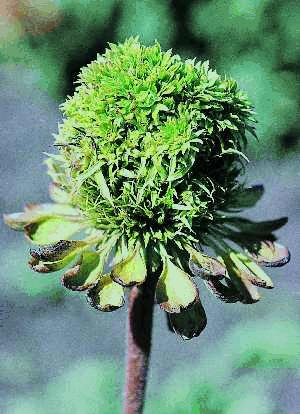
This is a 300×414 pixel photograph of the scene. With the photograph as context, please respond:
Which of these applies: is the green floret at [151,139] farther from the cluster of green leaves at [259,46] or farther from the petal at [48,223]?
the cluster of green leaves at [259,46]

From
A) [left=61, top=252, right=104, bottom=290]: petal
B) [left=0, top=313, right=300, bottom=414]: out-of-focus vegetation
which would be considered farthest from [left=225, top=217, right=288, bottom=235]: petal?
[left=0, top=313, right=300, bottom=414]: out-of-focus vegetation

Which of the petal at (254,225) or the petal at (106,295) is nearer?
the petal at (106,295)

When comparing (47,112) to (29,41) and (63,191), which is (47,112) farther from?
(63,191)

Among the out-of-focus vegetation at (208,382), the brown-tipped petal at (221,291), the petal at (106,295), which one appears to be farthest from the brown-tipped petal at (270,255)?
the out-of-focus vegetation at (208,382)

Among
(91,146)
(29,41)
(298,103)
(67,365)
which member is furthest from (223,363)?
(29,41)

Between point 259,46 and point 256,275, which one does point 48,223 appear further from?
point 259,46

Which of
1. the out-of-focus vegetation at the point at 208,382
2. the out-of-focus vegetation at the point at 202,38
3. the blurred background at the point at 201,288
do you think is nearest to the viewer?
the out-of-focus vegetation at the point at 208,382

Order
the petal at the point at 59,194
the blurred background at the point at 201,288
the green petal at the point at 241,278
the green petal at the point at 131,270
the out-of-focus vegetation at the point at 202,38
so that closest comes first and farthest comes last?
the green petal at the point at 131,270, the green petal at the point at 241,278, the petal at the point at 59,194, the blurred background at the point at 201,288, the out-of-focus vegetation at the point at 202,38

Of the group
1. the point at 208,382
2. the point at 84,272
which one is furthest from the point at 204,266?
the point at 208,382
